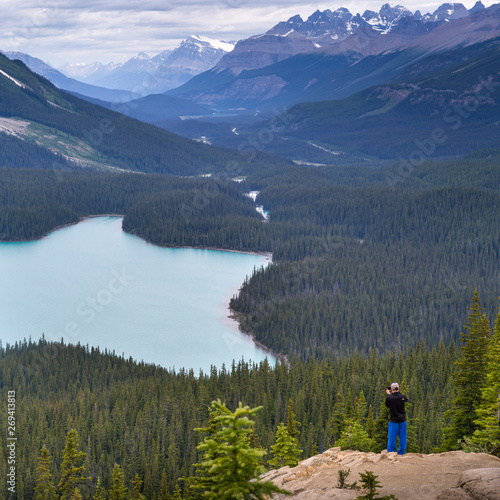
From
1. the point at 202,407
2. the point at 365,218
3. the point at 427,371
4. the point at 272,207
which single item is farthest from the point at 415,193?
the point at 202,407

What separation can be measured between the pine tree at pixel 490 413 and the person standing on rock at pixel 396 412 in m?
4.54

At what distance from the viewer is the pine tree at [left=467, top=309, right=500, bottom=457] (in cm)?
3500

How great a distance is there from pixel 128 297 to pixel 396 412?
3457 inches

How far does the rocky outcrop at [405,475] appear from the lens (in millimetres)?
25203

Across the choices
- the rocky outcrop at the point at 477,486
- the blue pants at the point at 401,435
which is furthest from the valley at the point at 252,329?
the rocky outcrop at the point at 477,486

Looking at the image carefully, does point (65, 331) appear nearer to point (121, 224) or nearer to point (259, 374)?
point (259, 374)

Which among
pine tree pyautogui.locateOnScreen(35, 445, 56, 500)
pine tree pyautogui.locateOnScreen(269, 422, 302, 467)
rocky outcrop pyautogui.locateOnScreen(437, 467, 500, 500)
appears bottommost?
pine tree pyautogui.locateOnScreen(35, 445, 56, 500)

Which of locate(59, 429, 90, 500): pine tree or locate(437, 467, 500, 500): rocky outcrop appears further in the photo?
locate(59, 429, 90, 500): pine tree

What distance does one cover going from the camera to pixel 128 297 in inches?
4515

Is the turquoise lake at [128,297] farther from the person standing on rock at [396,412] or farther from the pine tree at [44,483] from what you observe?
the person standing on rock at [396,412]

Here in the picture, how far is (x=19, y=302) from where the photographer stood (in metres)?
110

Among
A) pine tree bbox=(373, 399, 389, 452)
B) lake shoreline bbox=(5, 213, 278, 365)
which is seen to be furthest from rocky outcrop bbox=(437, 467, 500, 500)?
lake shoreline bbox=(5, 213, 278, 365)

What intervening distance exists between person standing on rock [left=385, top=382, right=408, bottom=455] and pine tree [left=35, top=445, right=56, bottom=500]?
25.7m

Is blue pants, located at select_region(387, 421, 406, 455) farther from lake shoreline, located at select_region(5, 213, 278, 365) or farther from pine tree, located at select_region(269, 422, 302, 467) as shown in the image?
lake shoreline, located at select_region(5, 213, 278, 365)
